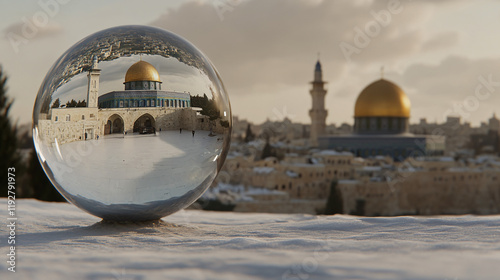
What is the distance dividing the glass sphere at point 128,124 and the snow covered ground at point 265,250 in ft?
1.10

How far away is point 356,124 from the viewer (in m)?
47.4

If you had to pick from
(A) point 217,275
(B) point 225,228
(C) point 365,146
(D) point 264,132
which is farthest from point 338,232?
(D) point 264,132

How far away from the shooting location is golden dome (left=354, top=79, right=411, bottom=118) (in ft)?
150

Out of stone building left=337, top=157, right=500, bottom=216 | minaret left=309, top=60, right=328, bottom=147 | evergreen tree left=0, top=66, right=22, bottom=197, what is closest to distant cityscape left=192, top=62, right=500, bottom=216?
stone building left=337, top=157, right=500, bottom=216

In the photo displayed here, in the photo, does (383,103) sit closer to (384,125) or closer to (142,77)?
(384,125)

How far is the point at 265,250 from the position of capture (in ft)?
9.21

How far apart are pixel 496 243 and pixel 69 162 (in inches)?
118

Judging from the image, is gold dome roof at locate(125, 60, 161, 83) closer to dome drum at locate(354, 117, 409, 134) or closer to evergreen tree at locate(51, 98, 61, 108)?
evergreen tree at locate(51, 98, 61, 108)

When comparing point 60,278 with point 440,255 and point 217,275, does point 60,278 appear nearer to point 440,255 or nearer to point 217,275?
point 217,275

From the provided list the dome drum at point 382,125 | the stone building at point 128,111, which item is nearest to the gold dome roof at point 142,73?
the stone building at point 128,111

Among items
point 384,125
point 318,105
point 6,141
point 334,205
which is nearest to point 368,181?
point 384,125

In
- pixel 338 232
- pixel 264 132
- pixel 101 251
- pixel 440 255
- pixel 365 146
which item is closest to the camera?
pixel 440 255

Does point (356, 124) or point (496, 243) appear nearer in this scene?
point (496, 243)

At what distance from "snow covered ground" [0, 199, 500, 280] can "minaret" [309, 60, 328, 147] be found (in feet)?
164
